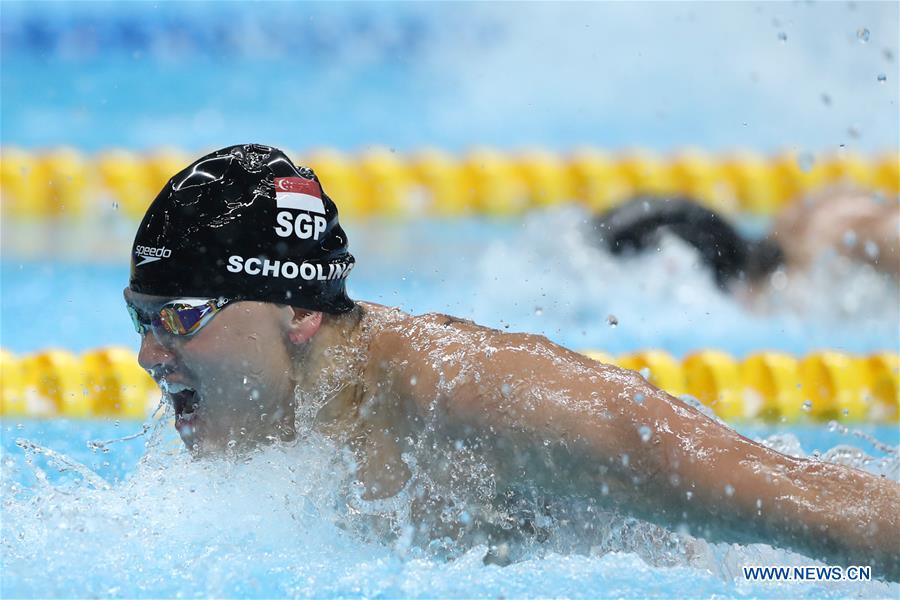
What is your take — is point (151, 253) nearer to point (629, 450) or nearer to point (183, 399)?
point (183, 399)

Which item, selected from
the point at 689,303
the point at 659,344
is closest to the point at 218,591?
the point at 659,344

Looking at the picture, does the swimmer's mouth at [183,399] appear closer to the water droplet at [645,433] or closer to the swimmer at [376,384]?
the swimmer at [376,384]

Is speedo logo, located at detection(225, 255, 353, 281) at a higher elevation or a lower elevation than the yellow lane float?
lower

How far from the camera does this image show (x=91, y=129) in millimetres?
7480

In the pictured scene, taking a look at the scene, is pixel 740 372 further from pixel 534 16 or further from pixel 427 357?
pixel 534 16

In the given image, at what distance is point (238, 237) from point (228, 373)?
24 centimetres

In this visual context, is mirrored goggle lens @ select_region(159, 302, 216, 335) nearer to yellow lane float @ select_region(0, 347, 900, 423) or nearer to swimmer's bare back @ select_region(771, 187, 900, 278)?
yellow lane float @ select_region(0, 347, 900, 423)

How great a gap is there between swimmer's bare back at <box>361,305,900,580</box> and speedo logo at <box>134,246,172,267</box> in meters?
0.44

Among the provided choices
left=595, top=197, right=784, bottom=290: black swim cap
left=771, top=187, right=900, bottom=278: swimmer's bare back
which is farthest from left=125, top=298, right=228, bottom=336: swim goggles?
left=771, top=187, right=900, bottom=278: swimmer's bare back

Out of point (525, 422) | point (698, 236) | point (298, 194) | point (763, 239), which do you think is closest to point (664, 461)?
point (525, 422)

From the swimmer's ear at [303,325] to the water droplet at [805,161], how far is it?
4607 mm

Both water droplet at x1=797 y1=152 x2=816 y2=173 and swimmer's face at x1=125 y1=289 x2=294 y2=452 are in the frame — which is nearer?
swimmer's face at x1=125 y1=289 x2=294 y2=452

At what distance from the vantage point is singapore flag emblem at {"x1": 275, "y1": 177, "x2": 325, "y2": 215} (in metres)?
2.07

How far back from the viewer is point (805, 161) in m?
6.29
